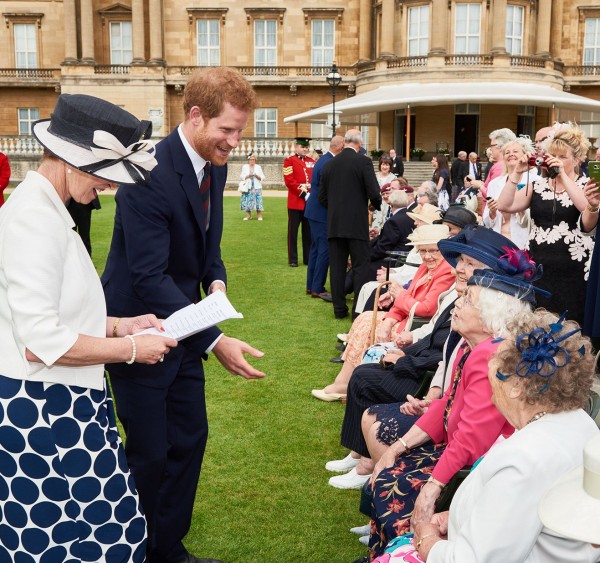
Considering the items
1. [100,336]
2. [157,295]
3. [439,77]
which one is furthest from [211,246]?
[439,77]

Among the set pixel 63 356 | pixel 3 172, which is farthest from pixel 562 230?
pixel 3 172

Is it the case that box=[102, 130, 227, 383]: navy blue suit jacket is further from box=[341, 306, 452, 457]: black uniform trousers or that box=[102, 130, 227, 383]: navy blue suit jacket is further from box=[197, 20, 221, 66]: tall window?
box=[197, 20, 221, 66]: tall window

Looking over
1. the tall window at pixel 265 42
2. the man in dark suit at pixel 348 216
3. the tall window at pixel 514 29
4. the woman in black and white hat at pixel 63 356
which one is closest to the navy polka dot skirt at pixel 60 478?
the woman in black and white hat at pixel 63 356

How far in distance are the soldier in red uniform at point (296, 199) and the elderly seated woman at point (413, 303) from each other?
Result: 20.2ft

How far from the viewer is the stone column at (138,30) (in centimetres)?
3831

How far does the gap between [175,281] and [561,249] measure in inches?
130

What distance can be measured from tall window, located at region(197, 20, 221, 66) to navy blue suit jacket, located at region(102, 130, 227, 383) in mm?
37561

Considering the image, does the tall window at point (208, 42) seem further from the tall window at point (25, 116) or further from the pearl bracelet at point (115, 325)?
the pearl bracelet at point (115, 325)

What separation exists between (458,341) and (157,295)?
1589 mm

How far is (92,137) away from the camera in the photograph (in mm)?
2559

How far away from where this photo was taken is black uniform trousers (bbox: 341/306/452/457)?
4426 mm

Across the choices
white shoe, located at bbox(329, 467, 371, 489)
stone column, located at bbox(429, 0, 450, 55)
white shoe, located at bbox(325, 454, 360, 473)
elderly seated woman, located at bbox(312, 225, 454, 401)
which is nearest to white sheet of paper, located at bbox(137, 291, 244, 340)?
white shoe, located at bbox(329, 467, 371, 489)

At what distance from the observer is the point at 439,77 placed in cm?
3469

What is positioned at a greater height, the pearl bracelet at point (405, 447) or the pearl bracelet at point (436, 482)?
the pearl bracelet at point (436, 482)
